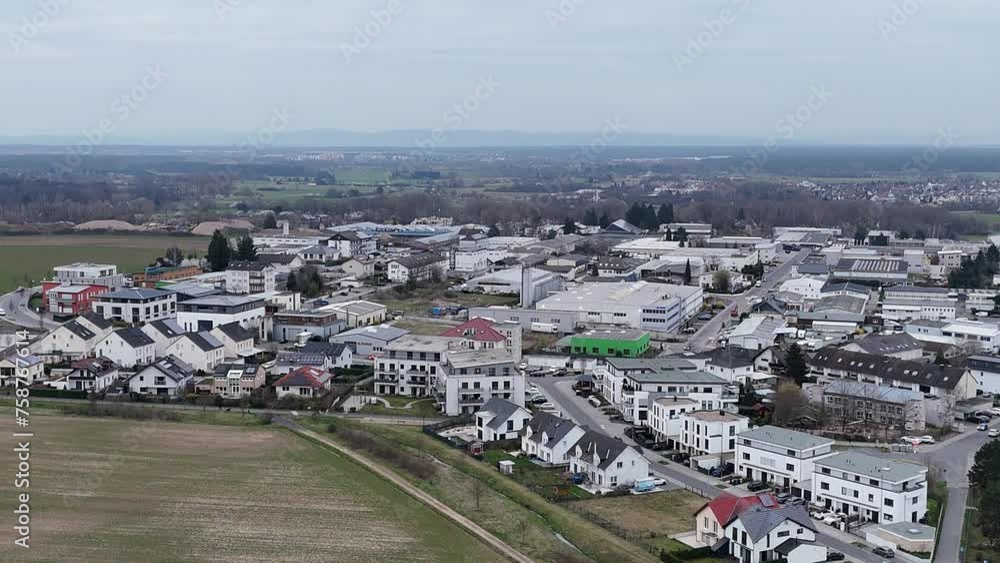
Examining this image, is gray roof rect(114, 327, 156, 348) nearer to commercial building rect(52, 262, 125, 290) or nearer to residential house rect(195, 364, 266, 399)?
residential house rect(195, 364, 266, 399)

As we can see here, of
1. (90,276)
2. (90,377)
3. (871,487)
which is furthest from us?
(90,276)

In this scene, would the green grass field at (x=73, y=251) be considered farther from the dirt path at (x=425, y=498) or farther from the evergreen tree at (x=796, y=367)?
the evergreen tree at (x=796, y=367)

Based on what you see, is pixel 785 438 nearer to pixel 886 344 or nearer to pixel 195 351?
pixel 886 344

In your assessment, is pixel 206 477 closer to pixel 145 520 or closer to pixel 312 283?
pixel 145 520

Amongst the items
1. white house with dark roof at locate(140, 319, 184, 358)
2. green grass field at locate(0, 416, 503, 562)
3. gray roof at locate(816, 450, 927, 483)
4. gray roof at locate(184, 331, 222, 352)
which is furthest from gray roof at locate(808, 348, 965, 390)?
white house with dark roof at locate(140, 319, 184, 358)

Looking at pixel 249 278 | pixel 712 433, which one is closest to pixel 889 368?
pixel 712 433
